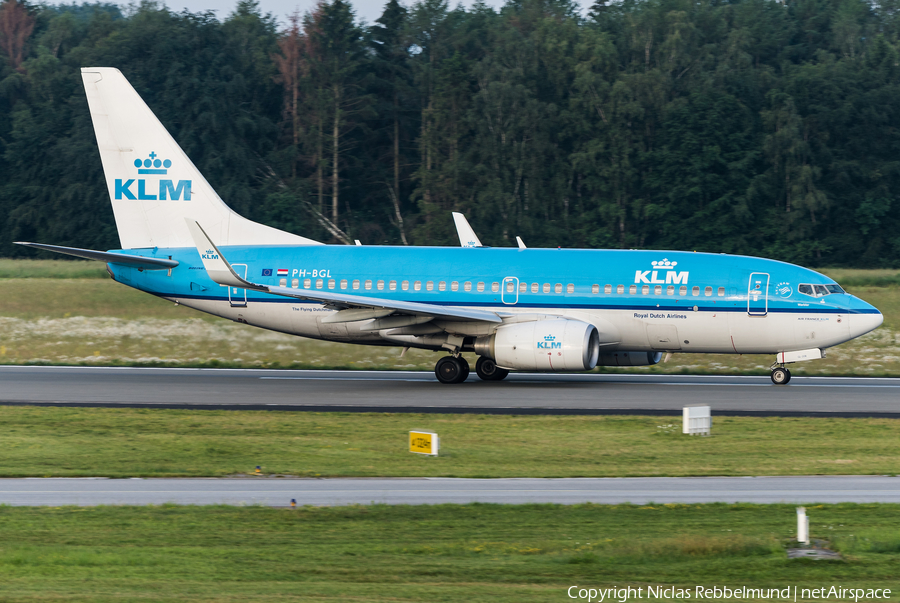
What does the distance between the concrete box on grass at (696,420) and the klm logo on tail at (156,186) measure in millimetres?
19033

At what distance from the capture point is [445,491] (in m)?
16.2

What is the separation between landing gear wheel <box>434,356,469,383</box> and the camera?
31.6 metres

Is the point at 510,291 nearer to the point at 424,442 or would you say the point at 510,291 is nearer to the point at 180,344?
the point at 424,442

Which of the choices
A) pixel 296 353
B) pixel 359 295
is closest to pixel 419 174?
pixel 296 353

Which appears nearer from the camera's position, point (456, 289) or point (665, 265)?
point (665, 265)

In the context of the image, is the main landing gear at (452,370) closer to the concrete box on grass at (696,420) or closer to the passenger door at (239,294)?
the passenger door at (239,294)

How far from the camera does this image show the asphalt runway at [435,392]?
2608cm

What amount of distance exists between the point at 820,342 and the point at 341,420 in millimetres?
14421

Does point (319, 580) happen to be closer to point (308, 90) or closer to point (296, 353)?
point (296, 353)

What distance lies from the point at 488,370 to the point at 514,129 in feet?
152

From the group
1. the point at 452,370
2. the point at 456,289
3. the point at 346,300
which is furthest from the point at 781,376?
the point at 346,300

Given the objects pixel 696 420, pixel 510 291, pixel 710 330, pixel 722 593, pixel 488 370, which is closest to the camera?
pixel 722 593

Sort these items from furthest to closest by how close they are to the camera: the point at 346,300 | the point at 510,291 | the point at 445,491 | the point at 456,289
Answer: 1. the point at 456,289
2. the point at 510,291
3. the point at 346,300
4. the point at 445,491

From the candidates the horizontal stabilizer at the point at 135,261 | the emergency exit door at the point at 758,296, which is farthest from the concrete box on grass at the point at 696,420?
the horizontal stabilizer at the point at 135,261
